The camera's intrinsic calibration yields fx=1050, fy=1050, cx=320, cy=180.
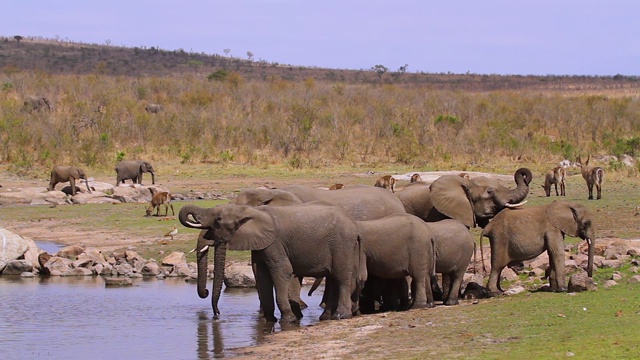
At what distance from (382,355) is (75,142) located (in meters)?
30.0

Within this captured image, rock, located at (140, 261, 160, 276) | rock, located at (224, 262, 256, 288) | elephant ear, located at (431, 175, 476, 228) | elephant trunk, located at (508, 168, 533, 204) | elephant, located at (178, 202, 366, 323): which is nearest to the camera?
elephant, located at (178, 202, 366, 323)

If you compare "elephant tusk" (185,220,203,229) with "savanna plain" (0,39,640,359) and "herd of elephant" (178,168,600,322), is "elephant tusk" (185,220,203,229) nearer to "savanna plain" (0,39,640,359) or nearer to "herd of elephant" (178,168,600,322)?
"herd of elephant" (178,168,600,322)

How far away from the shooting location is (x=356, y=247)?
534 inches

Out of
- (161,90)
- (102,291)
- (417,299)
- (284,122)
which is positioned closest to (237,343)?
(417,299)

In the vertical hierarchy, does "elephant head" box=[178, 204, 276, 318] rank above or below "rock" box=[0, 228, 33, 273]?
above

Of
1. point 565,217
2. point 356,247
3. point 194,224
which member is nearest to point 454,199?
point 565,217

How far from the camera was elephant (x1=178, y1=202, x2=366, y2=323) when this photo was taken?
522 inches

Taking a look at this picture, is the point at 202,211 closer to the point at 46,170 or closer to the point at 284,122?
the point at 46,170

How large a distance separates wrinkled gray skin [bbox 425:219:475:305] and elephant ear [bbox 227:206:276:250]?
2.25m

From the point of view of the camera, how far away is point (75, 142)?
38625 mm

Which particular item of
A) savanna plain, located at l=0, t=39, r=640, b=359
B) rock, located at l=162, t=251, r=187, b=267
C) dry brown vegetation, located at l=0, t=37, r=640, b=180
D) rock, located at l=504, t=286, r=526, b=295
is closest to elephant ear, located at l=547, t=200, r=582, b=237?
savanna plain, located at l=0, t=39, r=640, b=359

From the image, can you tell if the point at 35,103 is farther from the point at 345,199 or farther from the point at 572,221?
the point at 572,221

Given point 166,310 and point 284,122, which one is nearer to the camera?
point 166,310

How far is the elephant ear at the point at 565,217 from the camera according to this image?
47.0ft
